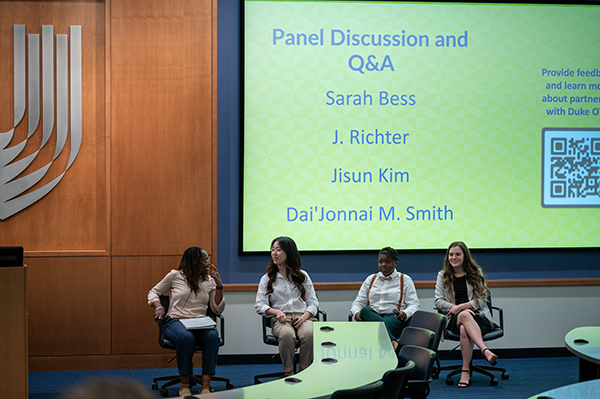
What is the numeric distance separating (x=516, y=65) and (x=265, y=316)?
3827 mm

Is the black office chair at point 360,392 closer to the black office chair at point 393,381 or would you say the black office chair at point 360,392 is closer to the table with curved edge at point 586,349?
the black office chair at point 393,381

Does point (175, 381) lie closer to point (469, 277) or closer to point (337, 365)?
point (337, 365)

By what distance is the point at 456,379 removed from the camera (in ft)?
16.9

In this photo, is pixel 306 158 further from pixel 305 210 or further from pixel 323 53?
pixel 323 53

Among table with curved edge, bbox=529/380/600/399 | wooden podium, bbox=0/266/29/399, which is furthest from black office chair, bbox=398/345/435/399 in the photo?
wooden podium, bbox=0/266/29/399

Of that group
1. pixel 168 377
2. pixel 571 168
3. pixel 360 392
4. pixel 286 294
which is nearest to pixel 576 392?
pixel 360 392

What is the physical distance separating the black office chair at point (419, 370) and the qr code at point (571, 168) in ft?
11.1

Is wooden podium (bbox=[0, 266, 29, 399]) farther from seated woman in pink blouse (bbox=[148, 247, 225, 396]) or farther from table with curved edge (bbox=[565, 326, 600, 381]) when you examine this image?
table with curved edge (bbox=[565, 326, 600, 381])

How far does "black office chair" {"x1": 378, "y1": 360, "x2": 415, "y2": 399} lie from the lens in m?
2.65

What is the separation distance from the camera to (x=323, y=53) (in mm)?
5781

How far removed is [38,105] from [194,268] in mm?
2393

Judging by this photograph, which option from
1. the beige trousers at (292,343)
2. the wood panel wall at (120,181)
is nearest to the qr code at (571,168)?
the beige trousers at (292,343)

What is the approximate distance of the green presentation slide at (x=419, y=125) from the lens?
5.75 metres

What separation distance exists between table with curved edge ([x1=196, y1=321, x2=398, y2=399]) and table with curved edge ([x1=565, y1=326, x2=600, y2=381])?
3.93 ft
